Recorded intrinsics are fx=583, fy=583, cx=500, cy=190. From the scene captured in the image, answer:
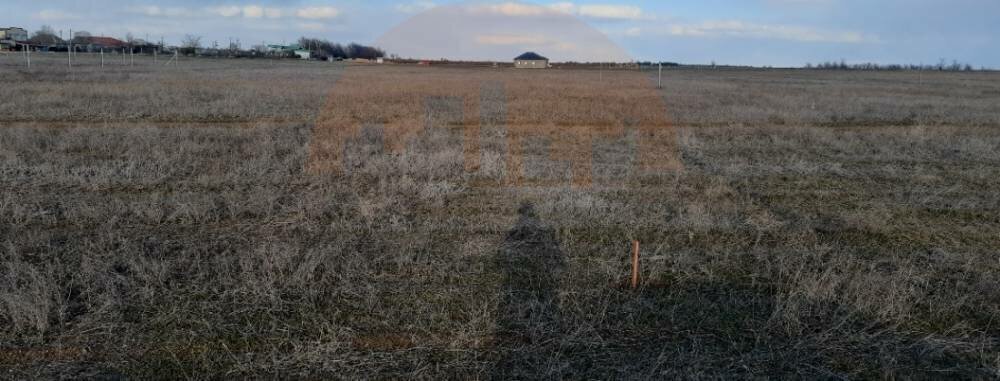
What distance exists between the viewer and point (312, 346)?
3.79m

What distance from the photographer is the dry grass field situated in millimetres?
3777

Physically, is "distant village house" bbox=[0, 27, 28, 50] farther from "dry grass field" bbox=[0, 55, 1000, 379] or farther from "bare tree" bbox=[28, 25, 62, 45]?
"dry grass field" bbox=[0, 55, 1000, 379]

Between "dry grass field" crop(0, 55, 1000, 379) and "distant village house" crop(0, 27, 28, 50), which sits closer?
"dry grass field" crop(0, 55, 1000, 379)

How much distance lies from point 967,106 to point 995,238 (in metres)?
24.5

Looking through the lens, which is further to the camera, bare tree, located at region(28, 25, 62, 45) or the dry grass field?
bare tree, located at region(28, 25, 62, 45)

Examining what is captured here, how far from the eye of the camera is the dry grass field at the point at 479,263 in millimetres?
3777

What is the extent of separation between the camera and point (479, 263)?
534 centimetres

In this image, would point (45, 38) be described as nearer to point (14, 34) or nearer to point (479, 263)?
point (14, 34)

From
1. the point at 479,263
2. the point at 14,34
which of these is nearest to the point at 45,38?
the point at 14,34

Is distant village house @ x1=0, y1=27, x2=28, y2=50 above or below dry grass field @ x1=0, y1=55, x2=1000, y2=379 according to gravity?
above

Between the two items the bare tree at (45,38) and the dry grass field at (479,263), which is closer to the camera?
the dry grass field at (479,263)

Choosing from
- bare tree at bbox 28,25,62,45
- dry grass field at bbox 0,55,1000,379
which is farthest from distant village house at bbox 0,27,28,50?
dry grass field at bbox 0,55,1000,379

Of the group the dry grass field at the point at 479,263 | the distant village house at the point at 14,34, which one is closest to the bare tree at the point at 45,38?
the distant village house at the point at 14,34

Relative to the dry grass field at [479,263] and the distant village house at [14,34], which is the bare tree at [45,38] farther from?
the dry grass field at [479,263]
